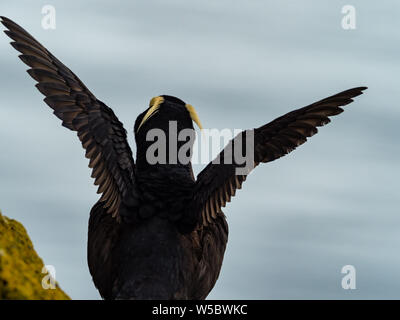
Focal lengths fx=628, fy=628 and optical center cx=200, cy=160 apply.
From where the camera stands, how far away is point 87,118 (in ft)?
28.3

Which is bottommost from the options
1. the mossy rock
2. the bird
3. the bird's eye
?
the mossy rock

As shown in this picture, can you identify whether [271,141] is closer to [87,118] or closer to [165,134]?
[165,134]

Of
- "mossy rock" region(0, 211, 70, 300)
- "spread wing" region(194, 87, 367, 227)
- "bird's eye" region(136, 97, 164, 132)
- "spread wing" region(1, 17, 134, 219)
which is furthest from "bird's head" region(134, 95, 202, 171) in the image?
"mossy rock" region(0, 211, 70, 300)

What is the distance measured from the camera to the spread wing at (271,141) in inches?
321

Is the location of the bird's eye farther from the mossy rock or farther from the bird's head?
the mossy rock

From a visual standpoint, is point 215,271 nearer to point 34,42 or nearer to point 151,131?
point 151,131

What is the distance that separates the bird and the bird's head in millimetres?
21

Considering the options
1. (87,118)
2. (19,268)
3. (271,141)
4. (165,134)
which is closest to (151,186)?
(165,134)

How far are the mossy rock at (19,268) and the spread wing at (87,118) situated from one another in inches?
104

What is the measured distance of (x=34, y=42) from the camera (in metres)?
8.89

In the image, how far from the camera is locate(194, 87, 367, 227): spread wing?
816cm

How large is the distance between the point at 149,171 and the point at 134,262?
1513mm

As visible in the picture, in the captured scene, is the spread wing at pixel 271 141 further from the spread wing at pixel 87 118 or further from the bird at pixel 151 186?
the spread wing at pixel 87 118
